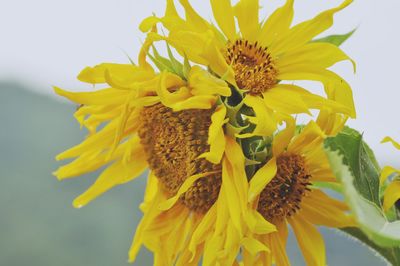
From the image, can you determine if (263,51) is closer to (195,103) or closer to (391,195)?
(195,103)

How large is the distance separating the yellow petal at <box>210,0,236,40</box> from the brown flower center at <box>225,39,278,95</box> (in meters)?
0.03

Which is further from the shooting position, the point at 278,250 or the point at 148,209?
the point at 148,209

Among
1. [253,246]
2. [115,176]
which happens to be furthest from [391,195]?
[115,176]

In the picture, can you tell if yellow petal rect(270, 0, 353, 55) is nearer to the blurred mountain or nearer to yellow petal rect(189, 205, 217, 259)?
yellow petal rect(189, 205, 217, 259)

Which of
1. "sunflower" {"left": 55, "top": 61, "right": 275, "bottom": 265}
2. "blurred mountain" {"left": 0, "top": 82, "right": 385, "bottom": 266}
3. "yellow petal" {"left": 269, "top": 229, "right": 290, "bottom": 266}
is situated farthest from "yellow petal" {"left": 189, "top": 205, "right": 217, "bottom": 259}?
"blurred mountain" {"left": 0, "top": 82, "right": 385, "bottom": 266}

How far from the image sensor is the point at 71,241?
2095cm

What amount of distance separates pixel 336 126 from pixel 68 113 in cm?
2705

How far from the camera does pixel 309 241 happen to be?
4.27 feet

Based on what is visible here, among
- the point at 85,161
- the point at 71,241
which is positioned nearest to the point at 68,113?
the point at 71,241

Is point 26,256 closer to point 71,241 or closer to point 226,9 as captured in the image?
point 71,241

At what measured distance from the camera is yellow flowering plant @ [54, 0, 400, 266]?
1.19 metres

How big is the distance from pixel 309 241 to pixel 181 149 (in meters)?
0.26

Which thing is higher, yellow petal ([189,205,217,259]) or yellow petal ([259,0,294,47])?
yellow petal ([259,0,294,47])

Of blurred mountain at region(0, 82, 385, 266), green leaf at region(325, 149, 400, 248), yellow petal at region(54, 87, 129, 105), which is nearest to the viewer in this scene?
green leaf at region(325, 149, 400, 248)
